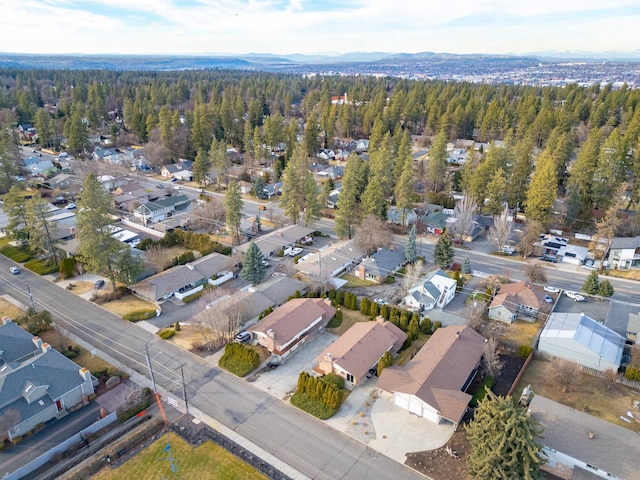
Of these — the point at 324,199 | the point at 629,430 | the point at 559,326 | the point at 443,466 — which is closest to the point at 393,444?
the point at 443,466

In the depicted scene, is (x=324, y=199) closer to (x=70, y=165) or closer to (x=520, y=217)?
(x=520, y=217)

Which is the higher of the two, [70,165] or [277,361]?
[70,165]

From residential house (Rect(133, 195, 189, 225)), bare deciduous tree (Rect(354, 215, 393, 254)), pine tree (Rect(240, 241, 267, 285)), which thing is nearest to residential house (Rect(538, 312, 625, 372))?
bare deciduous tree (Rect(354, 215, 393, 254))

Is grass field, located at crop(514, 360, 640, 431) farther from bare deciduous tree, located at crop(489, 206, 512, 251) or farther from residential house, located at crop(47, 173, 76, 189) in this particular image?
residential house, located at crop(47, 173, 76, 189)

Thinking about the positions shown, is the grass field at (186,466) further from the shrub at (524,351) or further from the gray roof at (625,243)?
the gray roof at (625,243)

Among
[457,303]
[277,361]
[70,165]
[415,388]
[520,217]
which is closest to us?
[415,388]

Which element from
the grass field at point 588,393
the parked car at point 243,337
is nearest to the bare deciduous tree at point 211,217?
the parked car at point 243,337

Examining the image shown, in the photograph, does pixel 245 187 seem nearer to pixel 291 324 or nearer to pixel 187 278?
pixel 187 278

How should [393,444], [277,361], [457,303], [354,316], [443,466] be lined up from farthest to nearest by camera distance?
[457,303]
[354,316]
[277,361]
[393,444]
[443,466]
